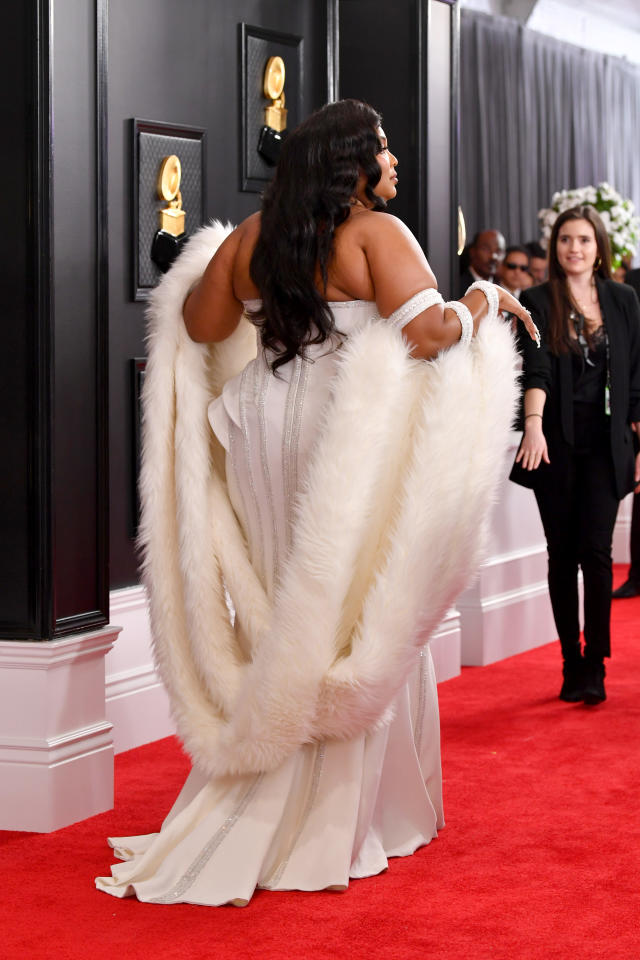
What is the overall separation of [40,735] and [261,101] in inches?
92.4

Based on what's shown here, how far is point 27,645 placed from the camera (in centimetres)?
311

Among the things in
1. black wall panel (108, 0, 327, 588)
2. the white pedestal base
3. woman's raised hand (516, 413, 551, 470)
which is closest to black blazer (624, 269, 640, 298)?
woman's raised hand (516, 413, 551, 470)

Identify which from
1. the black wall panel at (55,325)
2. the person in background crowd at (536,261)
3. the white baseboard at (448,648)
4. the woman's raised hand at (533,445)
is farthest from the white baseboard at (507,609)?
the person in background crowd at (536,261)

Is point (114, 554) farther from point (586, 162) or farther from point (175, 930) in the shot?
point (586, 162)

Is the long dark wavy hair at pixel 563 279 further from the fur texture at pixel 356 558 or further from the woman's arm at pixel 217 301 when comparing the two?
the woman's arm at pixel 217 301

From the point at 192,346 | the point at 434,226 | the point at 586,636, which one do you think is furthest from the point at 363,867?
the point at 434,226

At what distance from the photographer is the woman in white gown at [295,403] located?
268 centimetres

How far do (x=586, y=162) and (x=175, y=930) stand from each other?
876cm

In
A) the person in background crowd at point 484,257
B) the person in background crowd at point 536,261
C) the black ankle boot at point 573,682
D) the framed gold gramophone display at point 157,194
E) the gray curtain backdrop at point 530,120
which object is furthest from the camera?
the gray curtain backdrop at point 530,120

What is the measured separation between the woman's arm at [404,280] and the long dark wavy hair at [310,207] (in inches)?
3.3

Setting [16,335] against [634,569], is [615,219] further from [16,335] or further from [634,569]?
[16,335]

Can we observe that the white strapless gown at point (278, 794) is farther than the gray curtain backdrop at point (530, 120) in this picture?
No

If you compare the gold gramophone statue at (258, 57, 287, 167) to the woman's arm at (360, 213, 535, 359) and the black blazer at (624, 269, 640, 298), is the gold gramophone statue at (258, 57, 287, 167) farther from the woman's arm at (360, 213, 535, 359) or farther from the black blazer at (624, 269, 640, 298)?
the black blazer at (624, 269, 640, 298)

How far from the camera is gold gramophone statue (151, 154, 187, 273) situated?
13.2 ft
